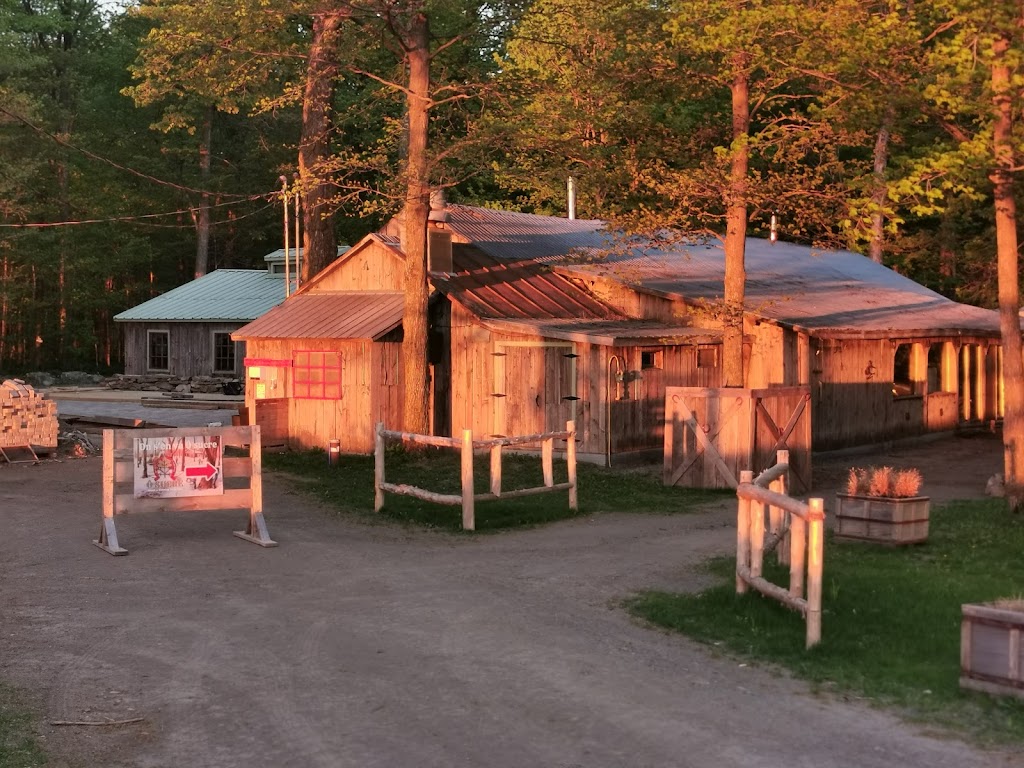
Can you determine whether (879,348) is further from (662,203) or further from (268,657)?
(268,657)

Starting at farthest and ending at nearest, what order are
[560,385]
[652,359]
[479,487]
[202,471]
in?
[652,359] → [560,385] → [479,487] → [202,471]

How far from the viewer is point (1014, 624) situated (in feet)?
24.5

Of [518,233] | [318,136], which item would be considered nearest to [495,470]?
[318,136]

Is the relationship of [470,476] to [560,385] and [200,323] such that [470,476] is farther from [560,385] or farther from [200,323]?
[200,323]

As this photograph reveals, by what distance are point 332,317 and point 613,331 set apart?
20.6 ft

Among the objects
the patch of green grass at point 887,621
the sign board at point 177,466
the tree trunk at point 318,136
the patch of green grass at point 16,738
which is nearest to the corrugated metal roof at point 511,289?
the tree trunk at point 318,136

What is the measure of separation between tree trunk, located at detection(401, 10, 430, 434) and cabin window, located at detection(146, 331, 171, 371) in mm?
26066

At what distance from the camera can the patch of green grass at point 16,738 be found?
6.59 meters

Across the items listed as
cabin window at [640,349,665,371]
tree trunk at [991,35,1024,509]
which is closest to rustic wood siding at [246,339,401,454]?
cabin window at [640,349,665,371]

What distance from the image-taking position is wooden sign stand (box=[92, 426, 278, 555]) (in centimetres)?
1380

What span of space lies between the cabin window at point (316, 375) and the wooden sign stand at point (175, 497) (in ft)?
31.3

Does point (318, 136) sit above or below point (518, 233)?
above

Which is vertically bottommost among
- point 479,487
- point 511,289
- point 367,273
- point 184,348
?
point 479,487

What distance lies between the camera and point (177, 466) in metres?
14.1
